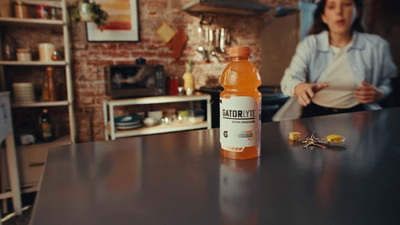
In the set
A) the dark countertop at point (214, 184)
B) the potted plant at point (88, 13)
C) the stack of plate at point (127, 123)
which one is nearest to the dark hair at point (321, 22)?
the dark countertop at point (214, 184)

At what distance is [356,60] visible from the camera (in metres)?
1.66

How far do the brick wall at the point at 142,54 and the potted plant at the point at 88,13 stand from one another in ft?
0.64

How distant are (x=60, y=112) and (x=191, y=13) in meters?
1.88

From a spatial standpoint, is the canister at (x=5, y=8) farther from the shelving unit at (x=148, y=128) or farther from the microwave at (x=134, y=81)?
the shelving unit at (x=148, y=128)

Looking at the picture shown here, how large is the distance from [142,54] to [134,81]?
1.89ft

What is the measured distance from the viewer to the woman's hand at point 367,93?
4.81 feet

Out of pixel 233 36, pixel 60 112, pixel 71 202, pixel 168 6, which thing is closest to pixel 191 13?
pixel 168 6

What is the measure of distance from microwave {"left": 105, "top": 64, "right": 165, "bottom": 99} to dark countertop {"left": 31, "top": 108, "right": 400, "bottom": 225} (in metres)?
2.07

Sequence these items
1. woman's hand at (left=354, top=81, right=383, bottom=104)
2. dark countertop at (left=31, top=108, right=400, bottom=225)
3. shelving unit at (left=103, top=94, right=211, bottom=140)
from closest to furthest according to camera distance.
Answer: dark countertop at (left=31, top=108, right=400, bottom=225) < woman's hand at (left=354, top=81, right=383, bottom=104) < shelving unit at (left=103, top=94, right=211, bottom=140)

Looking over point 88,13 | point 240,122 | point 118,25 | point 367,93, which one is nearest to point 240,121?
point 240,122

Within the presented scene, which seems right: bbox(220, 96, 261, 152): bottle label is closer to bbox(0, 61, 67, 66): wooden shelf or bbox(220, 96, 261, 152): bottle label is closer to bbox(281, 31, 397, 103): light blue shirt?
bbox(281, 31, 397, 103): light blue shirt

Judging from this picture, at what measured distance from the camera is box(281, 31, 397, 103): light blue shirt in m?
1.65

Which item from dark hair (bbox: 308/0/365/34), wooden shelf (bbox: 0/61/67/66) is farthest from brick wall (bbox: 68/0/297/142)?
dark hair (bbox: 308/0/365/34)

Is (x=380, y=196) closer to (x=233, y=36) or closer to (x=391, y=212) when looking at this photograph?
(x=391, y=212)
